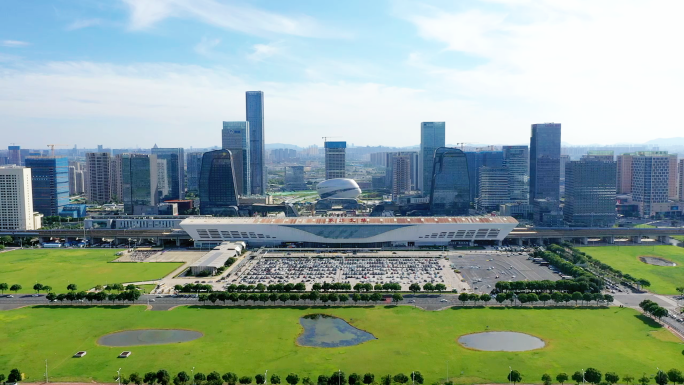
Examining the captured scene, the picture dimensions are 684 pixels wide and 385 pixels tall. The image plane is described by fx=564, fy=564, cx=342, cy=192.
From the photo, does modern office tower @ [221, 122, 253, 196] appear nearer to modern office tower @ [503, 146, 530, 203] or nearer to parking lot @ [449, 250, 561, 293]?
modern office tower @ [503, 146, 530, 203]

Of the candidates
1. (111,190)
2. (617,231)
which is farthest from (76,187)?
(617,231)

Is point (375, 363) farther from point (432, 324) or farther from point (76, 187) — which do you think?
point (76, 187)

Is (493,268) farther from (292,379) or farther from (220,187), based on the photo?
(220,187)

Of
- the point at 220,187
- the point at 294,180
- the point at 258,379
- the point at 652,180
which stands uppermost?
the point at 652,180

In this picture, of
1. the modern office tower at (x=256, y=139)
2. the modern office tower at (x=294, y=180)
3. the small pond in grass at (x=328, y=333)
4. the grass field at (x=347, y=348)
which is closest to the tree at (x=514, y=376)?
the grass field at (x=347, y=348)

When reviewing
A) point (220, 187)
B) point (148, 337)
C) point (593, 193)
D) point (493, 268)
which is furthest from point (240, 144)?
point (148, 337)

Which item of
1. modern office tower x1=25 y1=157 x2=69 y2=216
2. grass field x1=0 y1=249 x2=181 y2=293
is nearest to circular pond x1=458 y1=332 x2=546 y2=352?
grass field x1=0 y1=249 x2=181 y2=293
